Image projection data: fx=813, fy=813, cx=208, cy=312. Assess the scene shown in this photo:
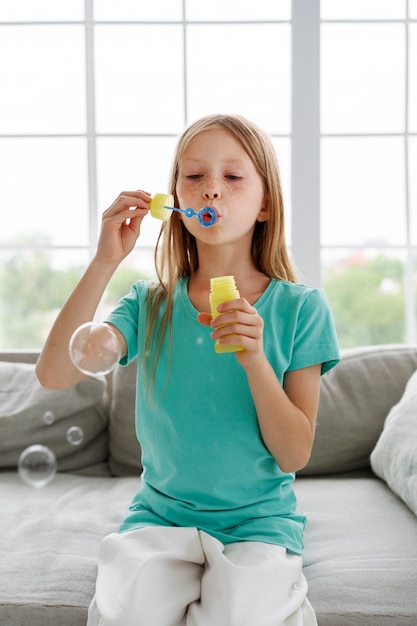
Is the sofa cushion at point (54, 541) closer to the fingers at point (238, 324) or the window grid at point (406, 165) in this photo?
the fingers at point (238, 324)

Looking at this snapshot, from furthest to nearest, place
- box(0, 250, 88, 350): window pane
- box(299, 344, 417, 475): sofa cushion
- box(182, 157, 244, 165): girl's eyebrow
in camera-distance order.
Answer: box(0, 250, 88, 350): window pane
box(299, 344, 417, 475): sofa cushion
box(182, 157, 244, 165): girl's eyebrow

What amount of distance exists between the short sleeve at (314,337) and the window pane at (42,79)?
1.97 meters

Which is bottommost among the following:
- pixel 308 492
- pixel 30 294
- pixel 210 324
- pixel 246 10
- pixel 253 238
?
pixel 308 492

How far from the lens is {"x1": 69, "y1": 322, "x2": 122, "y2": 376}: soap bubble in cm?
132

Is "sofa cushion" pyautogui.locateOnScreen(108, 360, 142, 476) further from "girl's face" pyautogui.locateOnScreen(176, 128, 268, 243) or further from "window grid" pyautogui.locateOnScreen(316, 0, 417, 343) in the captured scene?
"window grid" pyautogui.locateOnScreen(316, 0, 417, 343)

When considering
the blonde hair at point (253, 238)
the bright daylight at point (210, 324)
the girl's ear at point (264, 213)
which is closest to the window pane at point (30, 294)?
the bright daylight at point (210, 324)

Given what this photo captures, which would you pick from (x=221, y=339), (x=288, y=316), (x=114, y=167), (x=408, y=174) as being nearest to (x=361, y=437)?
(x=288, y=316)

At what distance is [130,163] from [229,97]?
47 centimetres

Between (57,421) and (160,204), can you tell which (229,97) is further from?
(160,204)

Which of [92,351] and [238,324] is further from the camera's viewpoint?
[92,351]

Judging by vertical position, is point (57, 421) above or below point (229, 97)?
below

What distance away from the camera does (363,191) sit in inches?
134

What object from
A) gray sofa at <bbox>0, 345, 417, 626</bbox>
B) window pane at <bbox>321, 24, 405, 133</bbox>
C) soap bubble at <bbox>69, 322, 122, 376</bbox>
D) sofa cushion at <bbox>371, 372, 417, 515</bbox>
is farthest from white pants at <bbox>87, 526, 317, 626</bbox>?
window pane at <bbox>321, 24, 405, 133</bbox>

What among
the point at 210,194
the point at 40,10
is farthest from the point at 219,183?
the point at 40,10
